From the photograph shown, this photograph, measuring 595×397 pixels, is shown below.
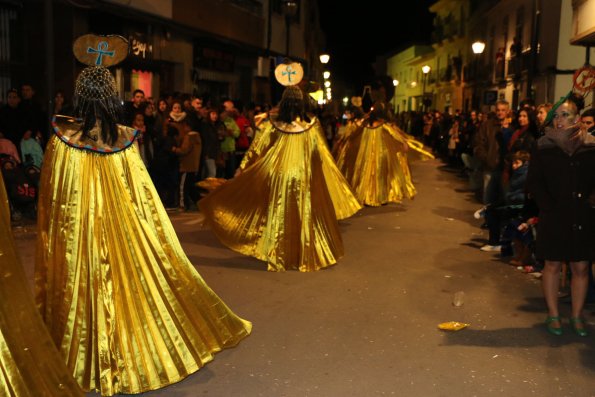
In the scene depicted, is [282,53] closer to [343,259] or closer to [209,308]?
[343,259]

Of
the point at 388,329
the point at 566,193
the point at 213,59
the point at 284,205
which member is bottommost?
the point at 388,329

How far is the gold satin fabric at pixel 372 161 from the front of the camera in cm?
1262

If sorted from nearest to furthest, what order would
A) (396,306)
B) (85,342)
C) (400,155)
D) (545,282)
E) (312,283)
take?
1. (85,342)
2. (545,282)
3. (396,306)
4. (312,283)
5. (400,155)

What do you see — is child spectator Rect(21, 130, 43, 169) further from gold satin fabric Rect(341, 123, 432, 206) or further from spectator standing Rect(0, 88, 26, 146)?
gold satin fabric Rect(341, 123, 432, 206)

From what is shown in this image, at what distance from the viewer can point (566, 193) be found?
5.50m

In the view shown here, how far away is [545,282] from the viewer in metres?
5.67

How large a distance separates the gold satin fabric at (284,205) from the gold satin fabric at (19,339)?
4.07 m

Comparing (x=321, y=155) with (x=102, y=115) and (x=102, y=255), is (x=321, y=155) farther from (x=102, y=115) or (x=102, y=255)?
(x=102, y=255)

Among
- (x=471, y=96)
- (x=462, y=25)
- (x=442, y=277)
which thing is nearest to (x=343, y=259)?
(x=442, y=277)

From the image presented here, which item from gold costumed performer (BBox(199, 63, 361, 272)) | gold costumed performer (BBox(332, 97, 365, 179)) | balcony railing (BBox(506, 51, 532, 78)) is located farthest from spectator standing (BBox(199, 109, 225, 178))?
balcony railing (BBox(506, 51, 532, 78))

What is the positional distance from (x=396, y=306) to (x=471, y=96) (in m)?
39.5

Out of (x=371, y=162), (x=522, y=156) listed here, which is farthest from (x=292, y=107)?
(x=371, y=162)

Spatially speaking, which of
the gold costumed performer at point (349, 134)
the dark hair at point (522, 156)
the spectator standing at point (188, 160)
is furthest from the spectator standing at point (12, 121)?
the dark hair at point (522, 156)

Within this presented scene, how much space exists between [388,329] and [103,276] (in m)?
2.35
